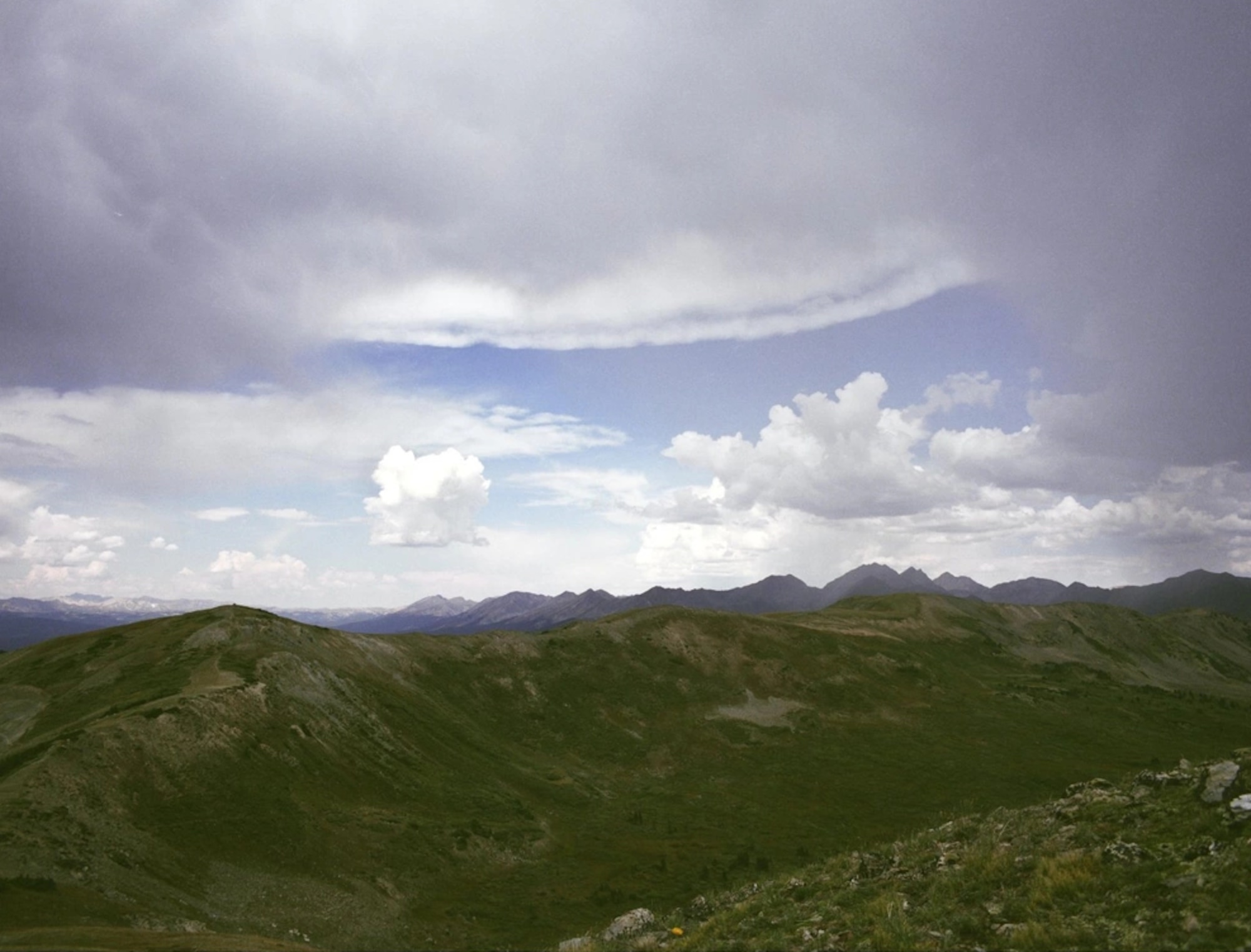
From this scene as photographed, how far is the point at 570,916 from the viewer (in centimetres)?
4391

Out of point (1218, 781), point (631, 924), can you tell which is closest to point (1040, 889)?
point (1218, 781)

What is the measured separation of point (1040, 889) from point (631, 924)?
17.7 metres

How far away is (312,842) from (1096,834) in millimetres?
44780

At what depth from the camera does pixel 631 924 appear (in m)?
27.7

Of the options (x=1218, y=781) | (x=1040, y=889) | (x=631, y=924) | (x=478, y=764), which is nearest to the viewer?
(x=1040, y=889)

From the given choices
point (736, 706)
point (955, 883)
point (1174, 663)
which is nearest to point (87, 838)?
point (955, 883)

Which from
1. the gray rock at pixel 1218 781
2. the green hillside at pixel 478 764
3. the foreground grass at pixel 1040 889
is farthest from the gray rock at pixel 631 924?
the gray rock at pixel 1218 781

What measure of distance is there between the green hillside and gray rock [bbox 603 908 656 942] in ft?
46.0

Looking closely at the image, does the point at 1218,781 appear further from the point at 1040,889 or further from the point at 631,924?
the point at 631,924

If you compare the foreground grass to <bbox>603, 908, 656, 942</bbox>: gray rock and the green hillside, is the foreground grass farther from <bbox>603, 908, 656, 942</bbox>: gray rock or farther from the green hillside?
the green hillside

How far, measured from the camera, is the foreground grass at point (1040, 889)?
44.2ft

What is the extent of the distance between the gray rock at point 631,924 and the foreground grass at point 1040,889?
0.92m

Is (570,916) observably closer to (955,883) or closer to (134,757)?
(134,757)

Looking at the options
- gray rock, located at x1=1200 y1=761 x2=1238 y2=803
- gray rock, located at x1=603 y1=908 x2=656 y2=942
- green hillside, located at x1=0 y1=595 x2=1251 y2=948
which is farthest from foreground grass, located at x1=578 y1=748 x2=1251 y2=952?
green hillside, located at x1=0 y1=595 x2=1251 y2=948
